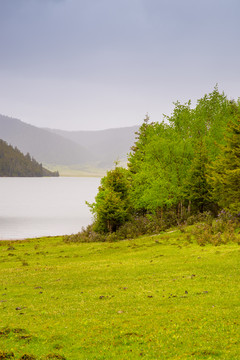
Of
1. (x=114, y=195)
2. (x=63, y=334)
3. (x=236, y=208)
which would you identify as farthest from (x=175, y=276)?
(x=114, y=195)

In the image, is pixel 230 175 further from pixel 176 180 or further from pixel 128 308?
pixel 128 308

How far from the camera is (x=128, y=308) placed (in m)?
16.3

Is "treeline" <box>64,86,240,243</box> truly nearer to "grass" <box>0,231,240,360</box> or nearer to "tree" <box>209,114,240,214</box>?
"tree" <box>209,114,240,214</box>

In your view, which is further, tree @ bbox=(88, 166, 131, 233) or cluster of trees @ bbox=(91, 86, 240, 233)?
tree @ bbox=(88, 166, 131, 233)

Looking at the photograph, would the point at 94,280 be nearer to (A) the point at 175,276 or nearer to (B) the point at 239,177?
(A) the point at 175,276

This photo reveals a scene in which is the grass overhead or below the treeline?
below

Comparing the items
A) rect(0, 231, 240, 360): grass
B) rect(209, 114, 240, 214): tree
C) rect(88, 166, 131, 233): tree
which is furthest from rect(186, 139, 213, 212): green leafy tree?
rect(0, 231, 240, 360): grass

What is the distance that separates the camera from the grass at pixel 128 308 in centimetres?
1141

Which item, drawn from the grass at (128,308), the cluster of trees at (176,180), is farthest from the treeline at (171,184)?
the grass at (128,308)

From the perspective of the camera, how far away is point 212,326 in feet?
41.6

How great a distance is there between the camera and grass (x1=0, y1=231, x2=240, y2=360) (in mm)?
11414

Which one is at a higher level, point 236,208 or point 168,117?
point 168,117

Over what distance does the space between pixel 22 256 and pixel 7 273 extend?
1126 centimetres

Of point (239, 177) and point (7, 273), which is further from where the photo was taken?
point (239, 177)
